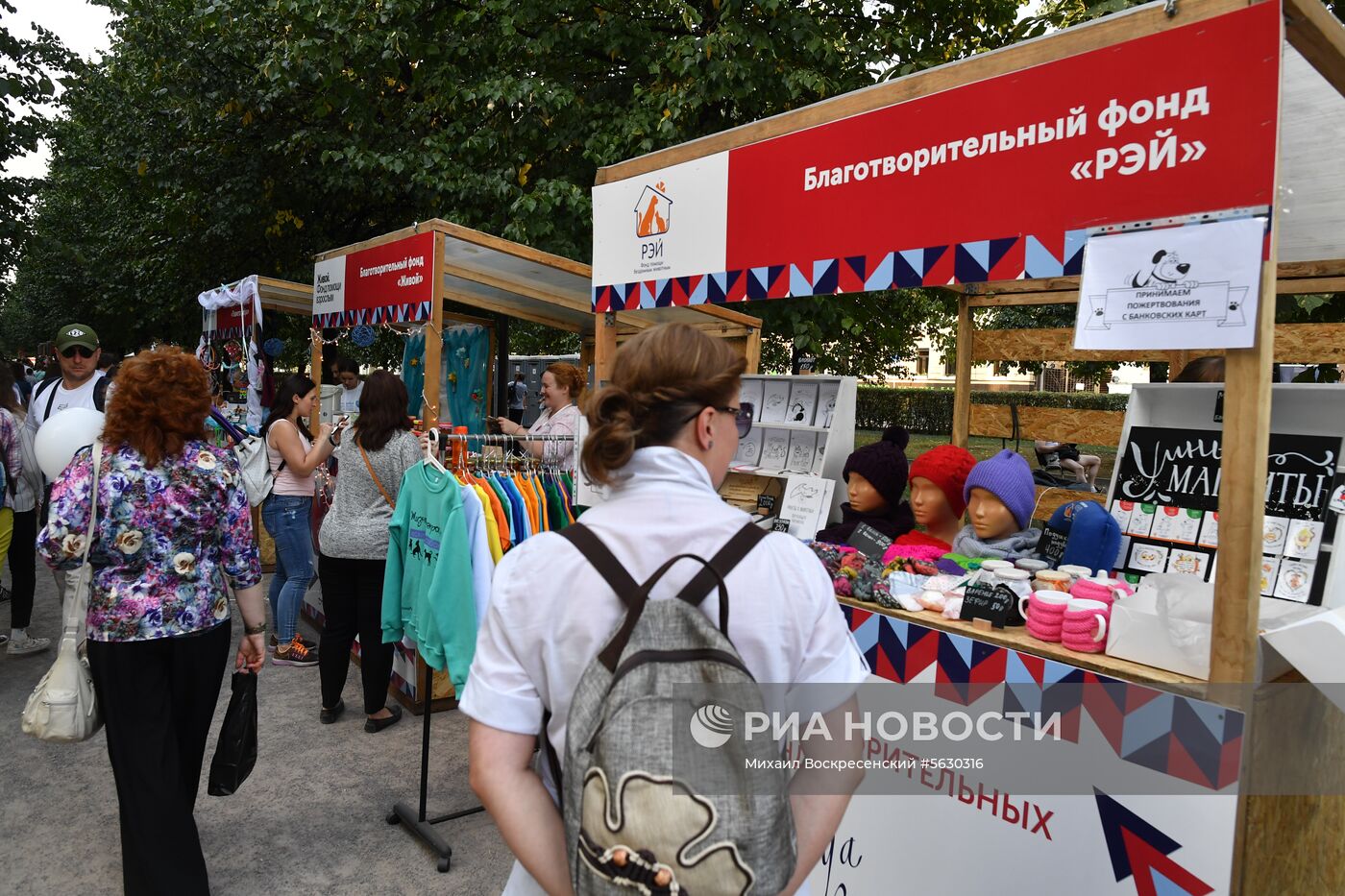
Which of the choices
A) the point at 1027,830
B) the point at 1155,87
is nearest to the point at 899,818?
the point at 1027,830

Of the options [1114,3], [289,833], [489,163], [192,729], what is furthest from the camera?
[489,163]

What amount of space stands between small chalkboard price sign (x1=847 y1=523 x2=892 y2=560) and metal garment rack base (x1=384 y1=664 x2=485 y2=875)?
1.73 metres

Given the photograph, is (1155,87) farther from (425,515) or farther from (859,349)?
(859,349)

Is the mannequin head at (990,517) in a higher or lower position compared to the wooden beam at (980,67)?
lower

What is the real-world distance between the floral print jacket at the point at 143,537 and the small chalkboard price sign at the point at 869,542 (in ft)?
7.51

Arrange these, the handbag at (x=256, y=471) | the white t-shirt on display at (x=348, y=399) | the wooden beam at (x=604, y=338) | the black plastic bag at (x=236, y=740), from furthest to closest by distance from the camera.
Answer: the white t-shirt on display at (x=348, y=399), the handbag at (x=256, y=471), the wooden beam at (x=604, y=338), the black plastic bag at (x=236, y=740)

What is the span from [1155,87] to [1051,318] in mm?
13569

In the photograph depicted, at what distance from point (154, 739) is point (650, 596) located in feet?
7.78

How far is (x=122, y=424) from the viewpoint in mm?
2744

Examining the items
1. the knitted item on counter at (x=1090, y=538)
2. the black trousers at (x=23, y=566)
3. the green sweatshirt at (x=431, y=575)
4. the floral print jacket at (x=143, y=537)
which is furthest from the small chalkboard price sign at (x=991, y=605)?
the black trousers at (x=23, y=566)

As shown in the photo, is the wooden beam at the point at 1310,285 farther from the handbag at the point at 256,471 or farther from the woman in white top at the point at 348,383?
the woman in white top at the point at 348,383

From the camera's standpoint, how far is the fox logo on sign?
3.79 metres

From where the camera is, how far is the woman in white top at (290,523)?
5.52 metres

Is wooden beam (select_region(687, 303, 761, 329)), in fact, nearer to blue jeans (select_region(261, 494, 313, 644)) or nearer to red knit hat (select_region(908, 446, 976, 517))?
red knit hat (select_region(908, 446, 976, 517))
